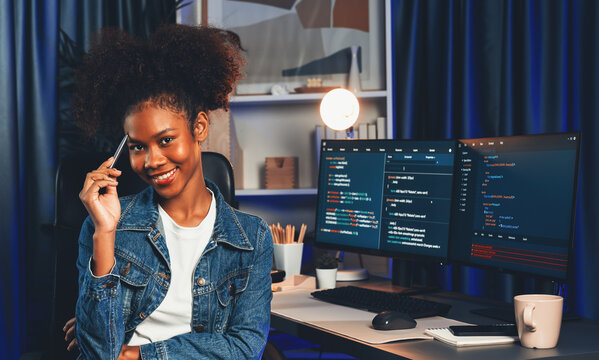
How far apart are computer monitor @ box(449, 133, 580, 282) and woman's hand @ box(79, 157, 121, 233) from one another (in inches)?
33.9

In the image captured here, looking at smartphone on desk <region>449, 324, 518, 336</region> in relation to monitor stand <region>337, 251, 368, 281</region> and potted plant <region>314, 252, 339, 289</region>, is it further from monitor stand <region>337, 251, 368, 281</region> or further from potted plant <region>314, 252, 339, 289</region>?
monitor stand <region>337, 251, 368, 281</region>

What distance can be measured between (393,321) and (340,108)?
99 cm

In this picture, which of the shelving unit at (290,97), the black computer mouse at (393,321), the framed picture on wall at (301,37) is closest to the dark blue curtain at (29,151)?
the framed picture on wall at (301,37)

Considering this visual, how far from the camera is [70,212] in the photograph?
148 cm

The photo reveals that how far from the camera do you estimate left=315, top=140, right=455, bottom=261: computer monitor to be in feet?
5.45

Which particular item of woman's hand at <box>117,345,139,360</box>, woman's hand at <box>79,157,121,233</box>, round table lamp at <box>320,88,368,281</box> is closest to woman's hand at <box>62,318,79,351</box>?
woman's hand at <box>117,345,139,360</box>

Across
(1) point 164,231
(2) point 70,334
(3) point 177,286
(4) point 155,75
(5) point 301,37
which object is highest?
(5) point 301,37

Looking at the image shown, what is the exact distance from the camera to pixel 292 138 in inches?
99.7

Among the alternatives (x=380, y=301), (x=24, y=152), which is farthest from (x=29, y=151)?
(x=380, y=301)

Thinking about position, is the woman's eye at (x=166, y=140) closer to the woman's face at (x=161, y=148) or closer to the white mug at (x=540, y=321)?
the woman's face at (x=161, y=148)

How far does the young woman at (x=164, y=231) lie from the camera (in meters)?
1.16

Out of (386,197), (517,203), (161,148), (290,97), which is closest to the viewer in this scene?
(161,148)

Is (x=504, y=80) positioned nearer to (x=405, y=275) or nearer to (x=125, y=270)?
(x=405, y=275)

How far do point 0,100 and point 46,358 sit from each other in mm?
1387
